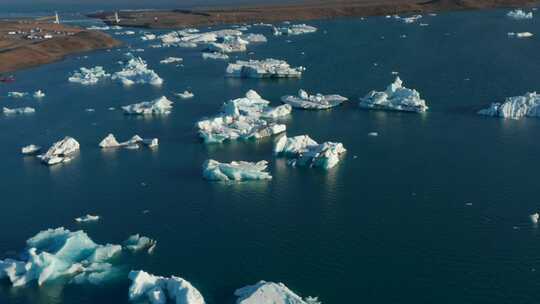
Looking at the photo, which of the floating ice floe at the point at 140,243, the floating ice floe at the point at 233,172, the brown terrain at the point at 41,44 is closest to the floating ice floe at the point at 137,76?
the brown terrain at the point at 41,44

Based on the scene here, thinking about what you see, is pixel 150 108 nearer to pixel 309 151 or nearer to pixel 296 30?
pixel 309 151

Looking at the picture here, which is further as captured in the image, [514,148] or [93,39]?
[93,39]

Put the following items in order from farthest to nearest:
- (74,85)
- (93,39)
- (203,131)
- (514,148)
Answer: (93,39), (74,85), (203,131), (514,148)

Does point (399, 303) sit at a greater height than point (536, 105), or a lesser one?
lesser

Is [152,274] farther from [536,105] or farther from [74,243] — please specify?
[536,105]

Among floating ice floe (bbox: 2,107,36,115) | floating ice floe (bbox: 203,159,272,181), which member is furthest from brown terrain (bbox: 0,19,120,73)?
floating ice floe (bbox: 203,159,272,181)

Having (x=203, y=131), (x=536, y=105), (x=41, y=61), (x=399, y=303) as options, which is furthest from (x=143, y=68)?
(x=399, y=303)

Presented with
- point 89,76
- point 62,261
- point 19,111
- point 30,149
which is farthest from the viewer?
point 89,76

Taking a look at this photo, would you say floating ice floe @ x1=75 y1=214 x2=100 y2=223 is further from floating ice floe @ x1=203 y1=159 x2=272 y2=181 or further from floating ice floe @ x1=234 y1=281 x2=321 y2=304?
floating ice floe @ x1=234 y1=281 x2=321 y2=304

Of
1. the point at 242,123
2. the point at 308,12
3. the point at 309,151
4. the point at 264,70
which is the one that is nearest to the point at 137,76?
the point at 264,70
